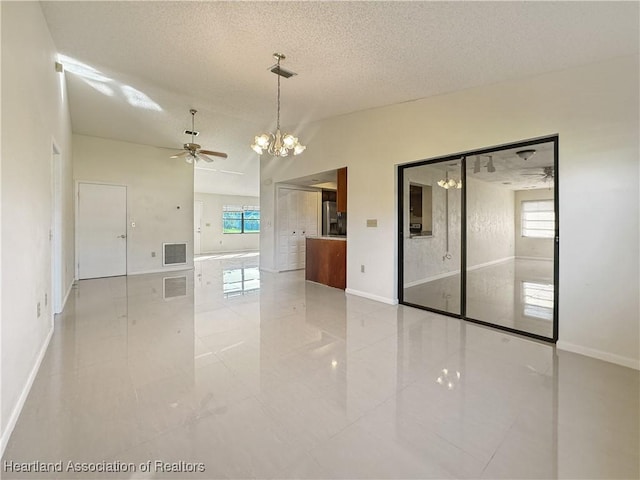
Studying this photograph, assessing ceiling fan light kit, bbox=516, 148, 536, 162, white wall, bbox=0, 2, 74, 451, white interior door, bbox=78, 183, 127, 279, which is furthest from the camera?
white interior door, bbox=78, 183, 127, 279

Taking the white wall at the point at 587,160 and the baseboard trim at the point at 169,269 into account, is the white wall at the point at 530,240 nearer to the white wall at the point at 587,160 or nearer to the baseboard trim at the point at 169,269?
the white wall at the point at 587,160

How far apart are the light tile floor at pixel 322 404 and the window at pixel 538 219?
119 centimetres

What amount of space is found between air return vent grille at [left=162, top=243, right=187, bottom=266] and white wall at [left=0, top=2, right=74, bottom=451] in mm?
4417

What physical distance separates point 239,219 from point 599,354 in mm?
12124

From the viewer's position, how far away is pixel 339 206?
17.3 feet

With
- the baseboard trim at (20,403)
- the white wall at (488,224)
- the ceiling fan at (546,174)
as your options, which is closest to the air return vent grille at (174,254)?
the baseboard trim at (20,403)

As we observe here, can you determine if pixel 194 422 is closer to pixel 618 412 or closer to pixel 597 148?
pixel 618 412

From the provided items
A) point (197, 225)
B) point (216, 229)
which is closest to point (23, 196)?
point (197, 225)

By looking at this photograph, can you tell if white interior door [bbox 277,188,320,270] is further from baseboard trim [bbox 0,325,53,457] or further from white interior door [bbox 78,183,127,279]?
baseboard trim [bbox 0,325,53,457]

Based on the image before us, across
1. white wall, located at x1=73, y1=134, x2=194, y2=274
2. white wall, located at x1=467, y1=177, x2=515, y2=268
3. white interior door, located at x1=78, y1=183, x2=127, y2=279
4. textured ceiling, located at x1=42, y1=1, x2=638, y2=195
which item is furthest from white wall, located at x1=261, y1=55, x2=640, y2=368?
white interior door, located at x1=78, y1=183, x2=127, y2=279

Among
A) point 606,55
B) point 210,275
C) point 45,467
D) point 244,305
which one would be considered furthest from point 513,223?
point 210,275

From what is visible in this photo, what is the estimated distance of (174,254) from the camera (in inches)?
292

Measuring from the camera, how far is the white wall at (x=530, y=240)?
319 centimetres

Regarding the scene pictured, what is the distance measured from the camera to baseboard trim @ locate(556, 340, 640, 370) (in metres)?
2.56
